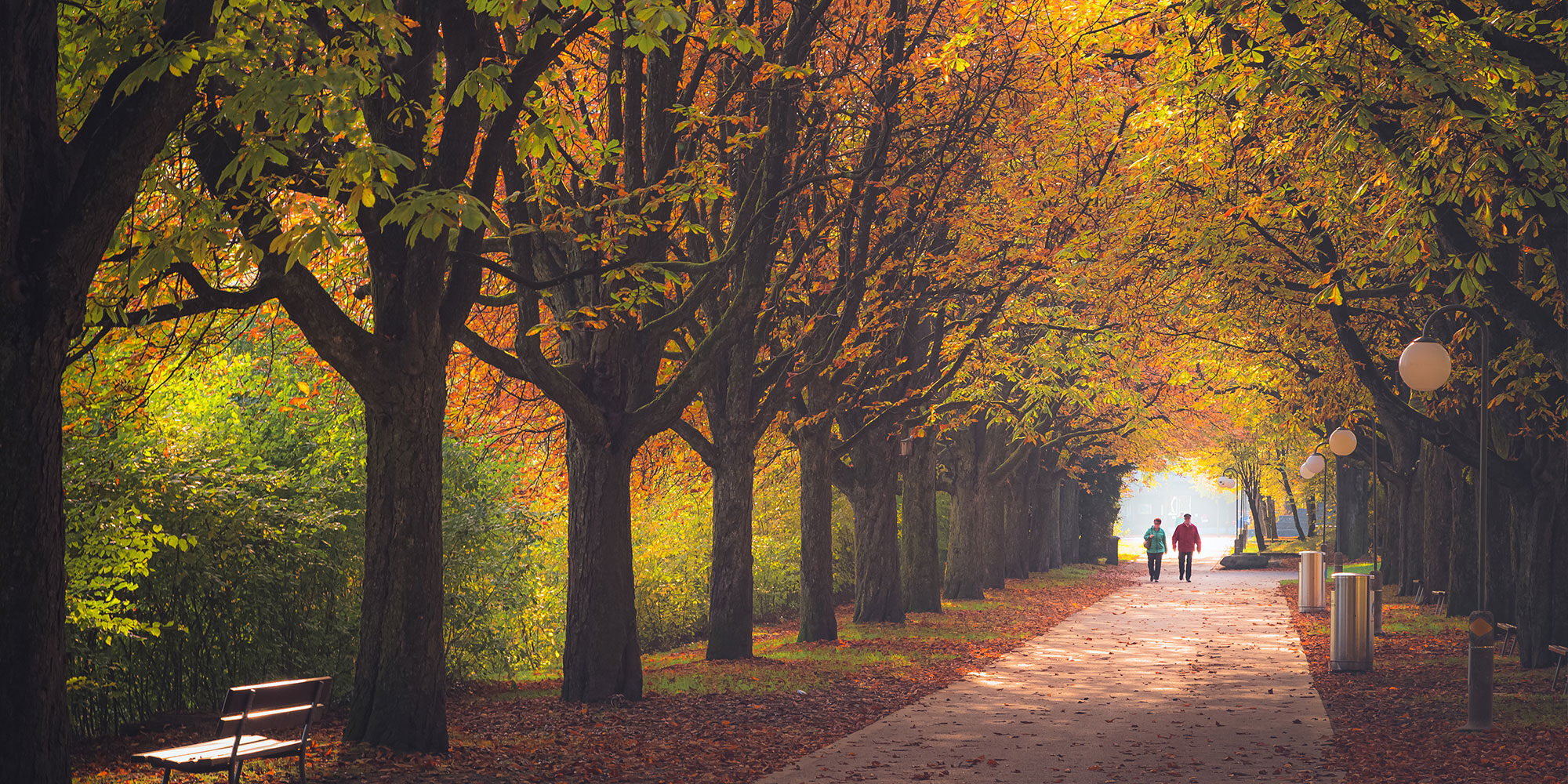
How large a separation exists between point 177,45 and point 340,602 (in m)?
7.71

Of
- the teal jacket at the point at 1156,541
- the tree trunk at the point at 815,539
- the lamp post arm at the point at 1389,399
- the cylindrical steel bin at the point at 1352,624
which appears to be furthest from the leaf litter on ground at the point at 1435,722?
the teal jacket at the point at 1156,541

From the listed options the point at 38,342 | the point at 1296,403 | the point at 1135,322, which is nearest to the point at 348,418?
the point at 38,342

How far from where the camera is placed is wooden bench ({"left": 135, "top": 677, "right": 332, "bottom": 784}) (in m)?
7.73

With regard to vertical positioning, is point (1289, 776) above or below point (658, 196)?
below

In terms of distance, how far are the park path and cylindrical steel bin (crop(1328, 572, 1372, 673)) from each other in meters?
0.59

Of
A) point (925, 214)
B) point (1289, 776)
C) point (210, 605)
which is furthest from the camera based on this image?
point (925, 214)

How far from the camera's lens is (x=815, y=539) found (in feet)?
65.9

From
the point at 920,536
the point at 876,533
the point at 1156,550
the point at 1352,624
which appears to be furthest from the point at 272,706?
the point at 1156,550

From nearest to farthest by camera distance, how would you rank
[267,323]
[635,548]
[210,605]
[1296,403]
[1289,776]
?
1. [1289,776]
2. [210,605]
3. [267,323]
4. [635,548]
5. [1296,403]

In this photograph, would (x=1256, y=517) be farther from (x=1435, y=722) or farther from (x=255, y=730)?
(x=255, y=730)

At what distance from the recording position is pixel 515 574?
15.2 m

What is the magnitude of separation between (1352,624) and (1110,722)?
18.0ft

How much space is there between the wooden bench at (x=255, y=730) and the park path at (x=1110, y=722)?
3.13 meters

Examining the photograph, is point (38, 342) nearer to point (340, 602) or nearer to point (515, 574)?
point (340, 602)
